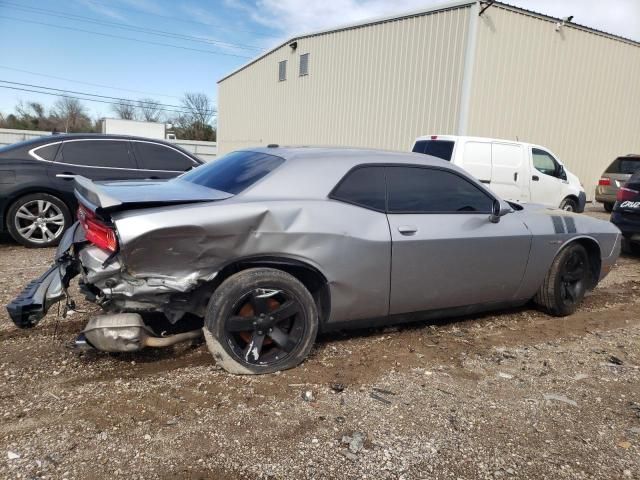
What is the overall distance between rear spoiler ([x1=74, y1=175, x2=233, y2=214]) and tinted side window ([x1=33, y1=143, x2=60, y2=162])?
3.54 m

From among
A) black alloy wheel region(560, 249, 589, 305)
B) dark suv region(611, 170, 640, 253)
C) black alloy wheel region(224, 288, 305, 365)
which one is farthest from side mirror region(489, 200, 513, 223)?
dark suv region(611, 170, 640, 253)

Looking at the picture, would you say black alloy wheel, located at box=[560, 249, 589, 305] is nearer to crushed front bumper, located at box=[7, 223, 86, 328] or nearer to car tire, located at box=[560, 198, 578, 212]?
crushed front bumper, located at box=[7, 223, 86, 328]

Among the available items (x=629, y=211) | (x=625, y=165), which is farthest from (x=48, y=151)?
(x=625, y=165)

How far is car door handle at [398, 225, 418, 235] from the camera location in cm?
333

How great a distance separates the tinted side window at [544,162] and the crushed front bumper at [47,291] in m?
A: 9.30

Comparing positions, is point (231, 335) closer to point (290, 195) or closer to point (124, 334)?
point (124, 334)

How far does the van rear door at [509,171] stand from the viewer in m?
9.22

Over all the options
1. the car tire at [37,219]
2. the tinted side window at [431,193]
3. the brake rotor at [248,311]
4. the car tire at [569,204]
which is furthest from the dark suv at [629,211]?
the car tire at [37,219]

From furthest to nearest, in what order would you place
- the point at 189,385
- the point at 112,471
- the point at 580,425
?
1. the point at 189,385
2. the point at 580,425
3. the point at 112,471

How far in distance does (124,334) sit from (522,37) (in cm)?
1407

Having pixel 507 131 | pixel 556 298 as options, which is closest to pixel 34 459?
pixel 556 298

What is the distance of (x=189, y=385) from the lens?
2.88m

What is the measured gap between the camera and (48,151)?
249 inches

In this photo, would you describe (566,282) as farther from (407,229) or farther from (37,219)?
(37,219)
